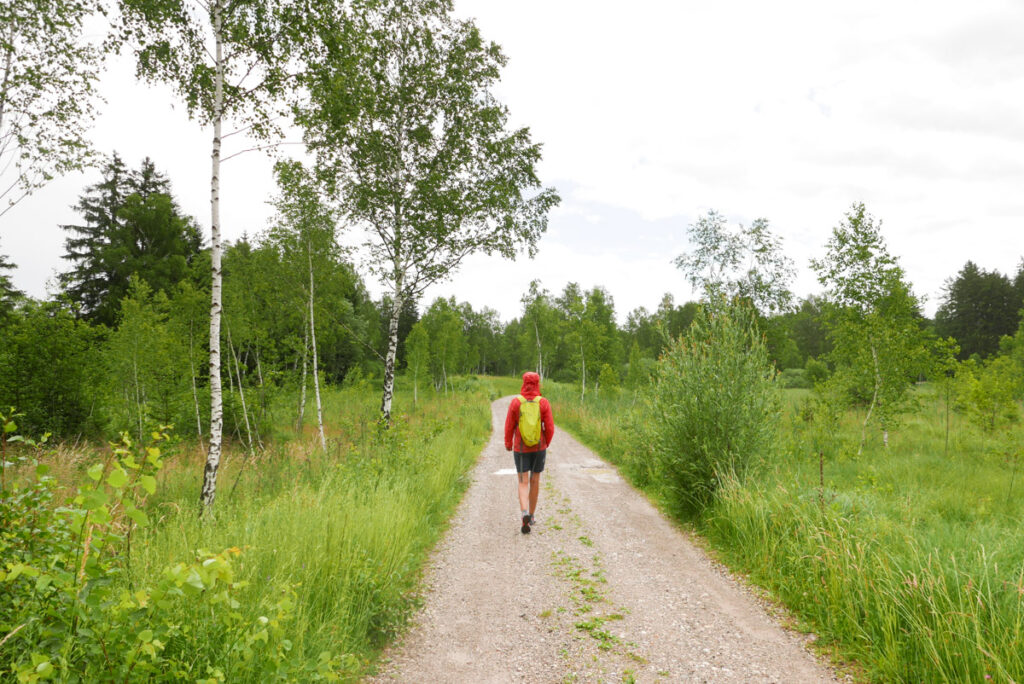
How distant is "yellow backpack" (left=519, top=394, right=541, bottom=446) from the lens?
6.59m

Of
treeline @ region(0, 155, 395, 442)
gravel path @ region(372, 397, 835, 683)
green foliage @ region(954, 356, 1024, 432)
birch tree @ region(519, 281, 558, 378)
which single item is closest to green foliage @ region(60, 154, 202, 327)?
treeline @ region(0, 155, 395, 442)

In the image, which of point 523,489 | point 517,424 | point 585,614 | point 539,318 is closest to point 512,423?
point 517,424

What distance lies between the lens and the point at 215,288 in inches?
254

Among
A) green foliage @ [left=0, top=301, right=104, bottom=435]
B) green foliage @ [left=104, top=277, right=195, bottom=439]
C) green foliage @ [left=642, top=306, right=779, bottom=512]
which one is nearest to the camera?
green foliage @ [left=642, top=306, right=779, bottom=512]

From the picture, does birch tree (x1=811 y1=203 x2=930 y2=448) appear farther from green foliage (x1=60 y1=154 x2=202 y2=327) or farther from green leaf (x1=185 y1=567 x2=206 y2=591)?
green foliage (x1=60 y1=154 x2=202 y2=327)

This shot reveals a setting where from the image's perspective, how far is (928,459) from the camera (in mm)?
11328

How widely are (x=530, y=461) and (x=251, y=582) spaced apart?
4138mm

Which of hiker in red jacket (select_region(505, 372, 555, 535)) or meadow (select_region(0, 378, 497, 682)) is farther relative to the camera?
hiker in red jacket (select_region(505, 372, 555, 535))

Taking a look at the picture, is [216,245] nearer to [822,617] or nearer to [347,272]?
[822,617]

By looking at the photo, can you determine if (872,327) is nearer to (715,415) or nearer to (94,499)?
(715,415)

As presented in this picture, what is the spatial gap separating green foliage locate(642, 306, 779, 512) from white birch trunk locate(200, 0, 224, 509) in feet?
22.2

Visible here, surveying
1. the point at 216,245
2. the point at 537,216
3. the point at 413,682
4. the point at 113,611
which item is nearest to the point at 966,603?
the point at 413,682

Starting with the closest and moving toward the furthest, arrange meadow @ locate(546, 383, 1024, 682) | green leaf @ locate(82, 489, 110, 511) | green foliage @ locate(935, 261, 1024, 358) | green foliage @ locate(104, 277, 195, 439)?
green leaf @ locate(82, 489, 110, 511)
meadow @ locate(546, 383, 1024, 682)
green foliage @ locate(104, 277, 195, 439)
green foliage @ locate(935, 261, 1024, 358)

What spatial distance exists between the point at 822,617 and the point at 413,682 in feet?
11.6
